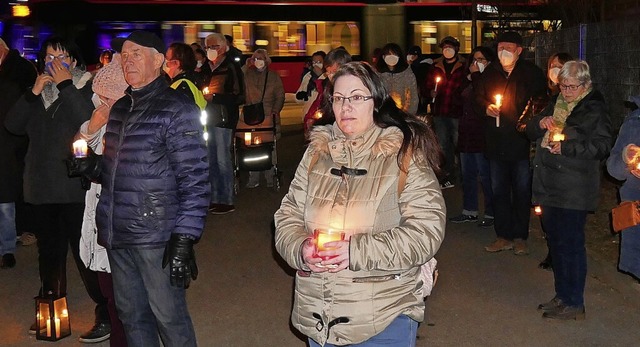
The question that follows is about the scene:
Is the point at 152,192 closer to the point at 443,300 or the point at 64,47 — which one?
the point at 64,47

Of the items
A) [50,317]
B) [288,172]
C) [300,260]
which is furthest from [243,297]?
[288,172]

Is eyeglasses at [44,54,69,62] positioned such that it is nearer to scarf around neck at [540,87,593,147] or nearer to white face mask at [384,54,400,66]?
scarf around neck at [540,87,593,147]

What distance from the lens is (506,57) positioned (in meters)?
8.53

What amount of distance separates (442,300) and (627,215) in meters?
2.28

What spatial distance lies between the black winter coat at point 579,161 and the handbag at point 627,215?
0.93 meters

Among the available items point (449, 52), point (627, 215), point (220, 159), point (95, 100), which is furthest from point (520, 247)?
point (95, 100)

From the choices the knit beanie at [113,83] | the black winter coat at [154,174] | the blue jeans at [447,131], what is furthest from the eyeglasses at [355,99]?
the blue jeans at [447,131]

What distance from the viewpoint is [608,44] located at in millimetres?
12258

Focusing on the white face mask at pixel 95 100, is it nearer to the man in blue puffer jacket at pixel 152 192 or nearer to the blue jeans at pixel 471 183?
the man in blue puffer jacket at pixel 152 192

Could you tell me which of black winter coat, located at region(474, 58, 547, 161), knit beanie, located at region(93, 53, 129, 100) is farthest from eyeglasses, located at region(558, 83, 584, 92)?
knit beanie, located at region(93, 53, 129, 100)

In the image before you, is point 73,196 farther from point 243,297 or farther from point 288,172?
point 288,172

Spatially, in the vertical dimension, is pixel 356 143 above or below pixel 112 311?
above

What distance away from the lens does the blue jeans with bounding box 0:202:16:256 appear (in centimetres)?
862

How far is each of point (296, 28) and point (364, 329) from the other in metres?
25.3
